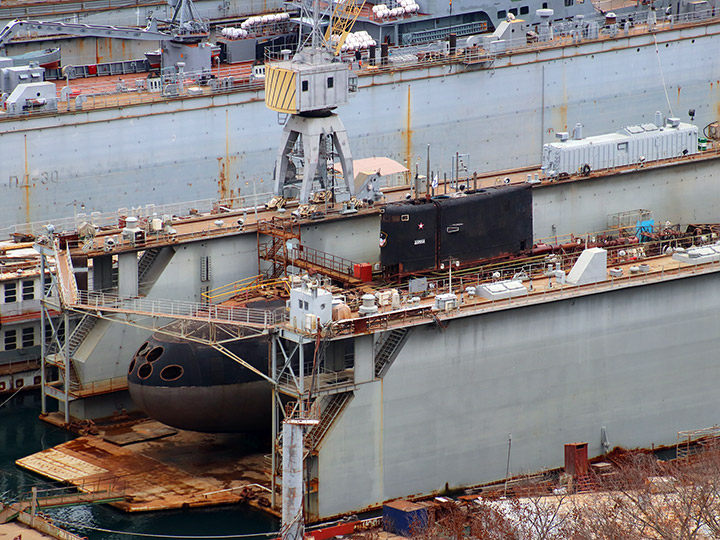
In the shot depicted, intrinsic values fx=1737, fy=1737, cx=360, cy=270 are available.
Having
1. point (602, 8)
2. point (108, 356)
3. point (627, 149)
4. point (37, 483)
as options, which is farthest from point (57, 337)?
point (602, 8)

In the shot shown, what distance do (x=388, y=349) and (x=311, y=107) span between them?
18.1 meters

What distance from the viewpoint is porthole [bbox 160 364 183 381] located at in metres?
73.1

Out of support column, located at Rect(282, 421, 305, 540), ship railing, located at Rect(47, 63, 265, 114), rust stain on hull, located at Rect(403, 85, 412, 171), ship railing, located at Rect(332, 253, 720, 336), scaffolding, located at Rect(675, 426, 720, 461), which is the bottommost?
scaffolding, located at Rect(675, 426, 720, 461)

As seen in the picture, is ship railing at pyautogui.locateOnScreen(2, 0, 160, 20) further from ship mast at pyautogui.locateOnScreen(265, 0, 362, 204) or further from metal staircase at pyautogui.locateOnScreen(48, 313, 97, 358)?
metal staircase at pyautogui.locateOnScreen(48, 313, 97, 358)

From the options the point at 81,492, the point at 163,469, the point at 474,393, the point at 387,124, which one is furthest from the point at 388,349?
the point at 387,124

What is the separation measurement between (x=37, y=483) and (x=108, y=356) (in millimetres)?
9276

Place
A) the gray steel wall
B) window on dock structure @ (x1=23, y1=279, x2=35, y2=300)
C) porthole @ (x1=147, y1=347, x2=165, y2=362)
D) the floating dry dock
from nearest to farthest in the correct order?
the floating dry dock, porthole @ (x1=147, y1=347, x2=165, y2=362), window on dock structure @ (x1=23, y1=279, x2=35, y2=300), the gray steel wall

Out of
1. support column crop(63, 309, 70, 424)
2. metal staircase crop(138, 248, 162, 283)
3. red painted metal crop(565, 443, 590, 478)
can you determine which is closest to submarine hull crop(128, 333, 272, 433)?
support column crop(63, 309, 70, 424)

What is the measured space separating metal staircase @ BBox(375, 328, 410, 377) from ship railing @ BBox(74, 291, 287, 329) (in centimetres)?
Answer: 418

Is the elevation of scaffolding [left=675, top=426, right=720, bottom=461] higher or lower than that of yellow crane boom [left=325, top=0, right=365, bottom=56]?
lower

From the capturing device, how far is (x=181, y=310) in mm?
80188

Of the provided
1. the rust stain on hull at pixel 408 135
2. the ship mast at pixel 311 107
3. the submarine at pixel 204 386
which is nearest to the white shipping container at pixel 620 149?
the ship mast at pixel 311 107

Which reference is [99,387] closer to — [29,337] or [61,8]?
[29,337]

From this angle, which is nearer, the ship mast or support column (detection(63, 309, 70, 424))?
support column (detection(63, 309, 70, 424))
